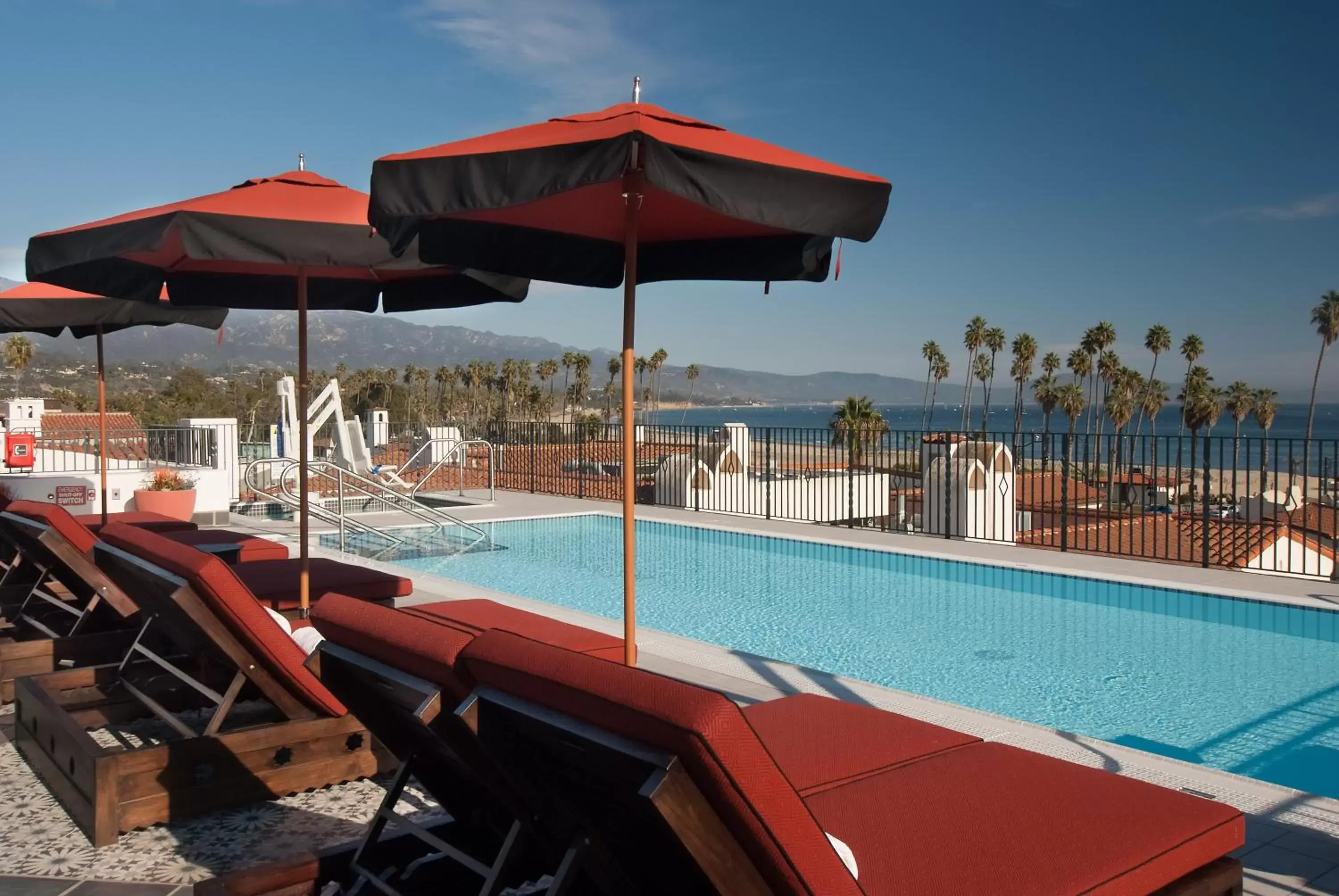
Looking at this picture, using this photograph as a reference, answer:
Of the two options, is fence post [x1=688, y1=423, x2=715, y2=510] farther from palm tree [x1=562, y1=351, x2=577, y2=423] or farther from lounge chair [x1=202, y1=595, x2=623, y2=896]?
palm tree [x1=562, y1=351, x2=577, y2=423]

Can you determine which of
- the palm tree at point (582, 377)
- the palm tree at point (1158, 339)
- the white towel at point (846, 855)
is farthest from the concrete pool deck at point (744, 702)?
the palm tree at point (582, 377)

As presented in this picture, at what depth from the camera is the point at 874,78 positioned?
29.6 m

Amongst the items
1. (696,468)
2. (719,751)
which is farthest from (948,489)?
(719,751)

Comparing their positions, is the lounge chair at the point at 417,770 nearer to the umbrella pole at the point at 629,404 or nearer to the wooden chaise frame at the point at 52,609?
the umbrella pole at the point at 629,404

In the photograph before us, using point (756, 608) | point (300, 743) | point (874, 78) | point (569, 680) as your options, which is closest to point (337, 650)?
point (569, 680)

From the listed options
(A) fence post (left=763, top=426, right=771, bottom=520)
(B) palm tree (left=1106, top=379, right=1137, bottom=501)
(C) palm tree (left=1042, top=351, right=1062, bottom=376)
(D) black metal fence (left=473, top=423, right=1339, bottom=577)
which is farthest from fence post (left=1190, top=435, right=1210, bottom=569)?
(C) palm tree (left=1042, top=351, right=1062, bottom=376)

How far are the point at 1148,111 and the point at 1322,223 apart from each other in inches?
1767

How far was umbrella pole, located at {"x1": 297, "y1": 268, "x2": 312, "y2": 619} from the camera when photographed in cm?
486

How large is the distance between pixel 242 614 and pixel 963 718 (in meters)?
2.98

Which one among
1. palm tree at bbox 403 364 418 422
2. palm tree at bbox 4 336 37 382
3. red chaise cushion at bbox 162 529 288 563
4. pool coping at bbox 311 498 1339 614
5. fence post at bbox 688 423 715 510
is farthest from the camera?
palm tree at bbox 403 364 418 422

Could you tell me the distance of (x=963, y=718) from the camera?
173 inches

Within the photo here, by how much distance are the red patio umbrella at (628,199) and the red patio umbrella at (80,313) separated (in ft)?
11.2

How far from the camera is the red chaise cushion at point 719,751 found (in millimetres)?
1380

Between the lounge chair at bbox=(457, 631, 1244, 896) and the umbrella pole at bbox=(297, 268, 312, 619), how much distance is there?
2914mm
